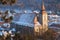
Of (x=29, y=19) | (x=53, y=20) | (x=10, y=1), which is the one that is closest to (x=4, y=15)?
(x=10, y=1)

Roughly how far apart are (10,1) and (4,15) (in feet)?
0.28

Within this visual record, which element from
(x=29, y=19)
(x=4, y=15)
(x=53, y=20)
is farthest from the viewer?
(x=53, y=20)

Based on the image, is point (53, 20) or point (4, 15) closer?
point (4, 15)

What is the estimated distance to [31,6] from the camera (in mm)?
12328

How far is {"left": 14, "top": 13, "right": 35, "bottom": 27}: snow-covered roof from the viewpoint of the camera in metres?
11.5

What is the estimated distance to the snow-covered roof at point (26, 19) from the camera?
1153 cm

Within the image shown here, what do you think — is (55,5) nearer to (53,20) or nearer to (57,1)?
(57,1)

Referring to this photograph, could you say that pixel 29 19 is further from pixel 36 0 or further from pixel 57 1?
pixel 57 1

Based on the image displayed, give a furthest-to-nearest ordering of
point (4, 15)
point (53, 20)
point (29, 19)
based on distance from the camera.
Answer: point (53, 20), point (29, 19), point (4, 15)

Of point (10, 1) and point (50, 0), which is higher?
point (10, 1)

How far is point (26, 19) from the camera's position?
12.2 metres

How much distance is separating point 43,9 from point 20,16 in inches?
61.2

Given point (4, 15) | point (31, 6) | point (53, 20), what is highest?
point (4, 15)

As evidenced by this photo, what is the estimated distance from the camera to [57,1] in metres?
12.1
